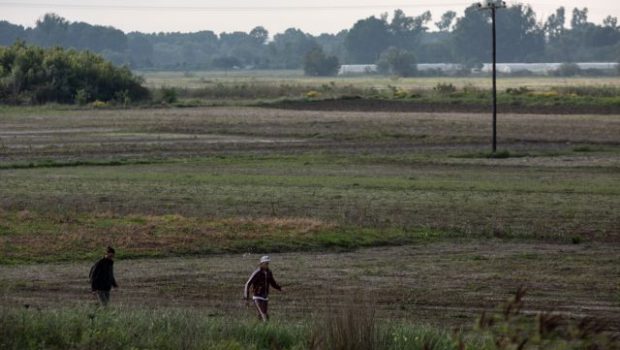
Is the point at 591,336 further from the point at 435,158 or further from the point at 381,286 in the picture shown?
the point at 435,158

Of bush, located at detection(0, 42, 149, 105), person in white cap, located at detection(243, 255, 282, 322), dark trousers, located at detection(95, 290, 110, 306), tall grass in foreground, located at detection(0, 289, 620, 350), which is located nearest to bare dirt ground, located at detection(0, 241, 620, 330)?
dark trousers, located at detection(95, 290, 110, 306)

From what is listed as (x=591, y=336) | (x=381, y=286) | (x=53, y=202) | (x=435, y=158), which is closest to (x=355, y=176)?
(x=435, y=158)

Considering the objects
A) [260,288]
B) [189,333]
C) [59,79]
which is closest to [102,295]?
[260,288]

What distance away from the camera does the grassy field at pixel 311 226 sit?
21016 mm

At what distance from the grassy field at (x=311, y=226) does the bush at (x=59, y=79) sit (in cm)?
3758

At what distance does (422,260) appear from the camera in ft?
90.7

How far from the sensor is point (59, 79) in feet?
349

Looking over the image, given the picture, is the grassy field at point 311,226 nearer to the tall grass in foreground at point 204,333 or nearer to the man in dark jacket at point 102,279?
the tall grass in foreground at point 204,333

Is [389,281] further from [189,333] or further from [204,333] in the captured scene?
[189,333]

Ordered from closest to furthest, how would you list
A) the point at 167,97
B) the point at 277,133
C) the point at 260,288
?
the point at 260,288 < the point at 277,133 < the point at 167,97

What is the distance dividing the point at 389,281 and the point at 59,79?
8571 centimetres

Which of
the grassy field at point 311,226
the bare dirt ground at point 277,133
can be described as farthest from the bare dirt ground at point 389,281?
the bare dirt ground at point 277,133

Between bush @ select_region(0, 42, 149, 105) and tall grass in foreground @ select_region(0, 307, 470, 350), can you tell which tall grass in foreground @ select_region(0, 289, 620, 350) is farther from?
bush @ select_region(0, 42, 149, 105)

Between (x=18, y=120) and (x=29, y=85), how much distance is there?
2448cm
